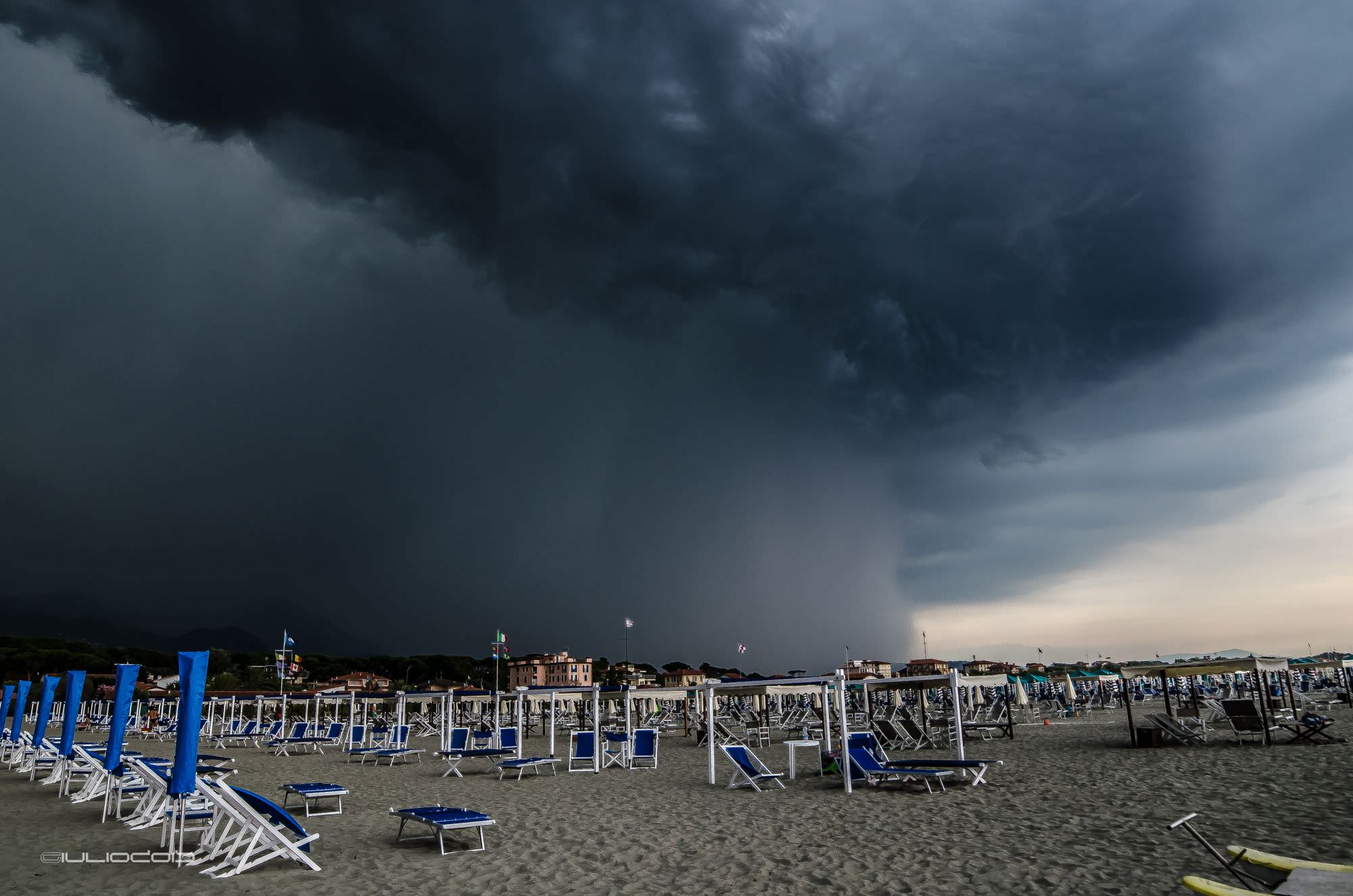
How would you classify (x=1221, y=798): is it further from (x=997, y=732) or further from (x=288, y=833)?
(x=997, y=732)

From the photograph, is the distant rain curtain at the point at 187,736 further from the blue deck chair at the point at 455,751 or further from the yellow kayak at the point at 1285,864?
the blue deck chair at the point at 455,751

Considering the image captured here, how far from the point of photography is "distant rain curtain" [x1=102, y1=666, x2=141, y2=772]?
941 cm

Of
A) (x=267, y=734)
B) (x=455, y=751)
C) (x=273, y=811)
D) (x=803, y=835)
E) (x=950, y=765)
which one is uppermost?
(x=273, y=811)

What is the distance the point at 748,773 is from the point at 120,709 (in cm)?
942

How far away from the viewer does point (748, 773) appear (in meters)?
13.3

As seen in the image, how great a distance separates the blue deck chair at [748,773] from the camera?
13.2m

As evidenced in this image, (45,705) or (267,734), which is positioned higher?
(45,705)

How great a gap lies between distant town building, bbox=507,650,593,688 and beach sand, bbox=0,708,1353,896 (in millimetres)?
115323

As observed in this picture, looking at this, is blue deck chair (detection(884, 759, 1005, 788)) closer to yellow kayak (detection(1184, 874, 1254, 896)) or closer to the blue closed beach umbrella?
yellow kayak (detection(1184, 874, 1254, 896))

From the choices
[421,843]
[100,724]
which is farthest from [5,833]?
[100,724]

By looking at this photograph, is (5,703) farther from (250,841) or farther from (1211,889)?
(1211,889)

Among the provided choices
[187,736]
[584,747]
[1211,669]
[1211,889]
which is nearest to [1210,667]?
[1211,669]

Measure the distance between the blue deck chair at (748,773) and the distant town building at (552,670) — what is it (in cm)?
11397

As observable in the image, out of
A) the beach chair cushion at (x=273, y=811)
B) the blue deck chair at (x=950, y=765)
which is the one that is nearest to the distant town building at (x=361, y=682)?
the blue deck chair at (x=950, y=765)
